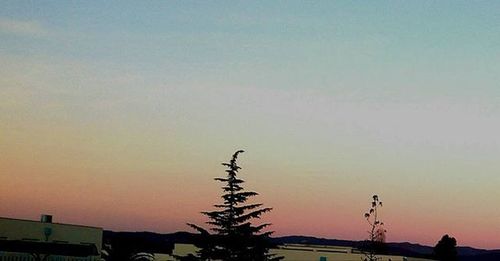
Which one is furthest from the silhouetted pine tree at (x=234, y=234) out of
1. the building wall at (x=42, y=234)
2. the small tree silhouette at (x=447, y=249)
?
the small tree silhouette at (x=447, y=249)

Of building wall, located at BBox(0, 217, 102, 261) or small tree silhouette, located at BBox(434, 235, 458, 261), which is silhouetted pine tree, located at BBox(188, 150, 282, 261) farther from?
small tree silhouette, located at BBox(434, 235, 458, 261)

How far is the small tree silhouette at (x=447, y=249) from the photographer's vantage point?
13750 cm

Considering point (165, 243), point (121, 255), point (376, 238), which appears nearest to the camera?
point (376, 238)

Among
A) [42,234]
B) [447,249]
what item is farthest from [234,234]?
[447,249]

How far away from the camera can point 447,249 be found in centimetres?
14075

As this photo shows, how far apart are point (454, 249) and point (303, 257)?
226 ft

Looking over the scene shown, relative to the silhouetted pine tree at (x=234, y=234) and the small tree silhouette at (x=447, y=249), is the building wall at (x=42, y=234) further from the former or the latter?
the small tree silhouette at (x=447, y=249)

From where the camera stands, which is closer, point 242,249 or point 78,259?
point 242,249

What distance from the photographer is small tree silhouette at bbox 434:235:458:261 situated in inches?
5413

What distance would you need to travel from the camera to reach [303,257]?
78.8 metres

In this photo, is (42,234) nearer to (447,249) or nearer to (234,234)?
(234,234)

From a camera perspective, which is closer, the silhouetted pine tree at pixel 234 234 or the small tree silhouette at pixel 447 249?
the silhouetted pine tree at pixel 234 234

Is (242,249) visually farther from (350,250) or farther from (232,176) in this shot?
(350,250)

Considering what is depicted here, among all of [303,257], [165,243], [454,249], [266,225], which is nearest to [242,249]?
[266,225]
